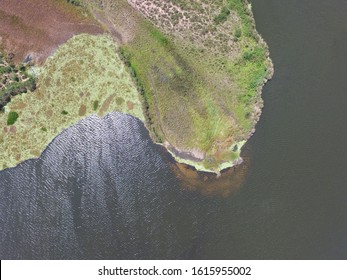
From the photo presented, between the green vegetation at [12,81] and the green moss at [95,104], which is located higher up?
the green moss at [95,104]

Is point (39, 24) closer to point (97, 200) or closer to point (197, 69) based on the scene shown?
point (197, 69)

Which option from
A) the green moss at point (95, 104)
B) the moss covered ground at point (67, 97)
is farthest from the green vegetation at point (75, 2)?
the green moss at point (95, 104)

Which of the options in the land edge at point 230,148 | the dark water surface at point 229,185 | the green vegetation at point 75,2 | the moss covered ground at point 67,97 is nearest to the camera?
the dark water surface at point 229,185

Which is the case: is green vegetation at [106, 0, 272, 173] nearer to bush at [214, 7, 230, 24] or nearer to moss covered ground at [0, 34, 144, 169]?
bush at [214, 7, 230, 24]

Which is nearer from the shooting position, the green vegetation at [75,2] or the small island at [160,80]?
the small island at [160,80]

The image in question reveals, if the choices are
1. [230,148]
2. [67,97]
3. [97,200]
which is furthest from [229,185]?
[67,97]

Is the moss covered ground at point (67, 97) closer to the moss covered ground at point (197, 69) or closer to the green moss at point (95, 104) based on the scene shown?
the green moss at point (95, 104)

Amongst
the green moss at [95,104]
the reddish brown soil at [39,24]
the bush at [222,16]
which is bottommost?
the green moss at [95,104]

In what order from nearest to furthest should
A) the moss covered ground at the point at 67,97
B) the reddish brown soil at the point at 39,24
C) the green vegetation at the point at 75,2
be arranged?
the moss covered ground at the point at 67,97, the green vegetation at the point at 75,2, the reddish brown soil at the point at 39,24

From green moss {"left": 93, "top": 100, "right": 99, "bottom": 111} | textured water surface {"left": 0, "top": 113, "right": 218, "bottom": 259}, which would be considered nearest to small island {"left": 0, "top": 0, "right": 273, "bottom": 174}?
green moss {"left": 93, "top": 100, "right": 99, "bottom": 111}
